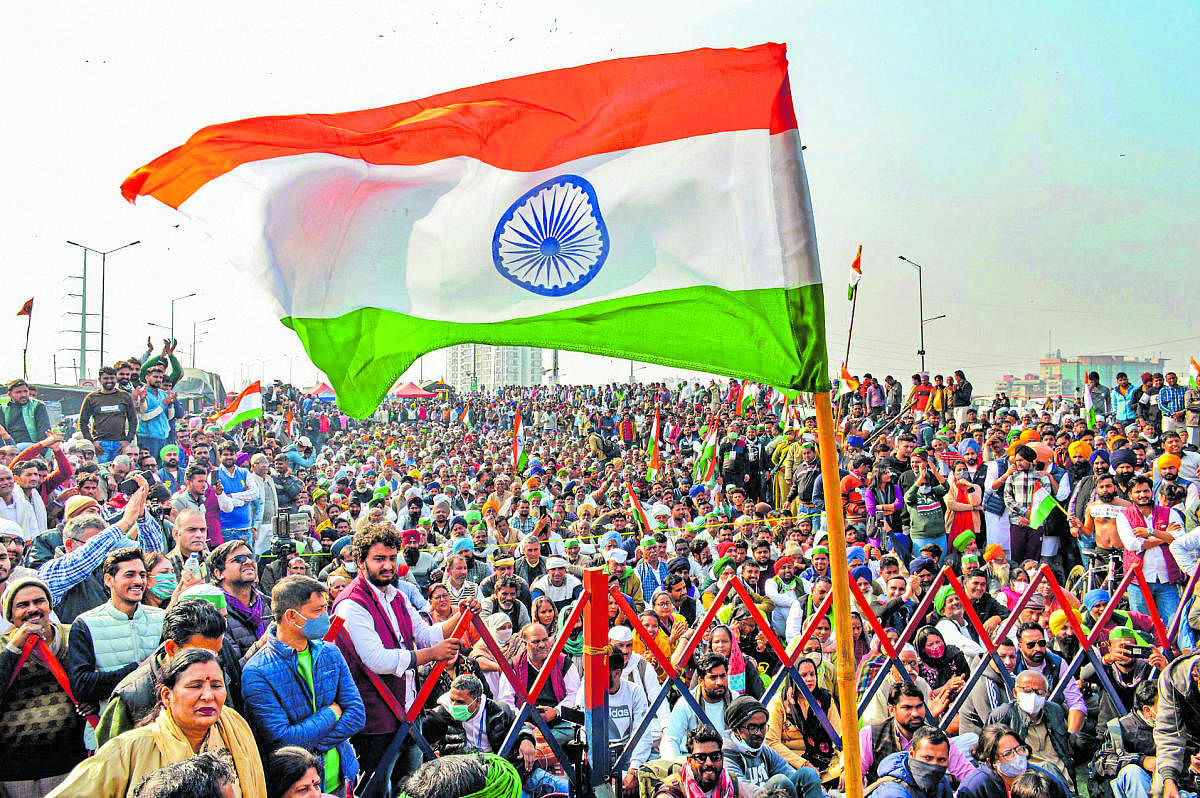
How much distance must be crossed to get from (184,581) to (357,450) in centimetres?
2169

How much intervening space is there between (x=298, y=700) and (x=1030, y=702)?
5089 millimetres

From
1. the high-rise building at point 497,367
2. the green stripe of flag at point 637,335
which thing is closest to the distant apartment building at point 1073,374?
the green stripe of flag at point 637,335

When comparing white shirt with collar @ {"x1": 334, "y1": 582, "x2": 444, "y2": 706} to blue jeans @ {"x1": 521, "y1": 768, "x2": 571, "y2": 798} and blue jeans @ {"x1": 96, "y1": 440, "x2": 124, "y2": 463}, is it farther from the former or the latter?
blue jeans @ {"x1": 96, "y1": 440, "x2": 124, "y2": 463}

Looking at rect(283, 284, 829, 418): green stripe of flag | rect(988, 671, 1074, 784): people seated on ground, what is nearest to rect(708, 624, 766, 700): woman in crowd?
rect(988, 671, 1074, 784): people seated on ground

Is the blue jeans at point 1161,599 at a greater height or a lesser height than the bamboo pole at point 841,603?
lesser

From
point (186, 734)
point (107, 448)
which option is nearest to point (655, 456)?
point (107, 448)

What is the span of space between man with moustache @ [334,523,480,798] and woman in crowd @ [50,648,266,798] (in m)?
1.20

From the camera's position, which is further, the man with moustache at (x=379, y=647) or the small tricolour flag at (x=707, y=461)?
the small tricolour flag at (x=707, y=461)

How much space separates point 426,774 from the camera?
3123 millimetres

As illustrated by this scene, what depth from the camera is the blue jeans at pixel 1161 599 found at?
8430 millimetres

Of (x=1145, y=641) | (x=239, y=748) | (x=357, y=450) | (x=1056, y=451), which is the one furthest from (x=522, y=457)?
(x=239, y=748)

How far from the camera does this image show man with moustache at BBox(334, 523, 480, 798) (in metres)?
5.16

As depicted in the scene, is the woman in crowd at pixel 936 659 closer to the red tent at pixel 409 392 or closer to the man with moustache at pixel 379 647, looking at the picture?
the man with moustache at pixel 379 647

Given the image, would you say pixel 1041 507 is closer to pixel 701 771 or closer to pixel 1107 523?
pixel 1107 523
